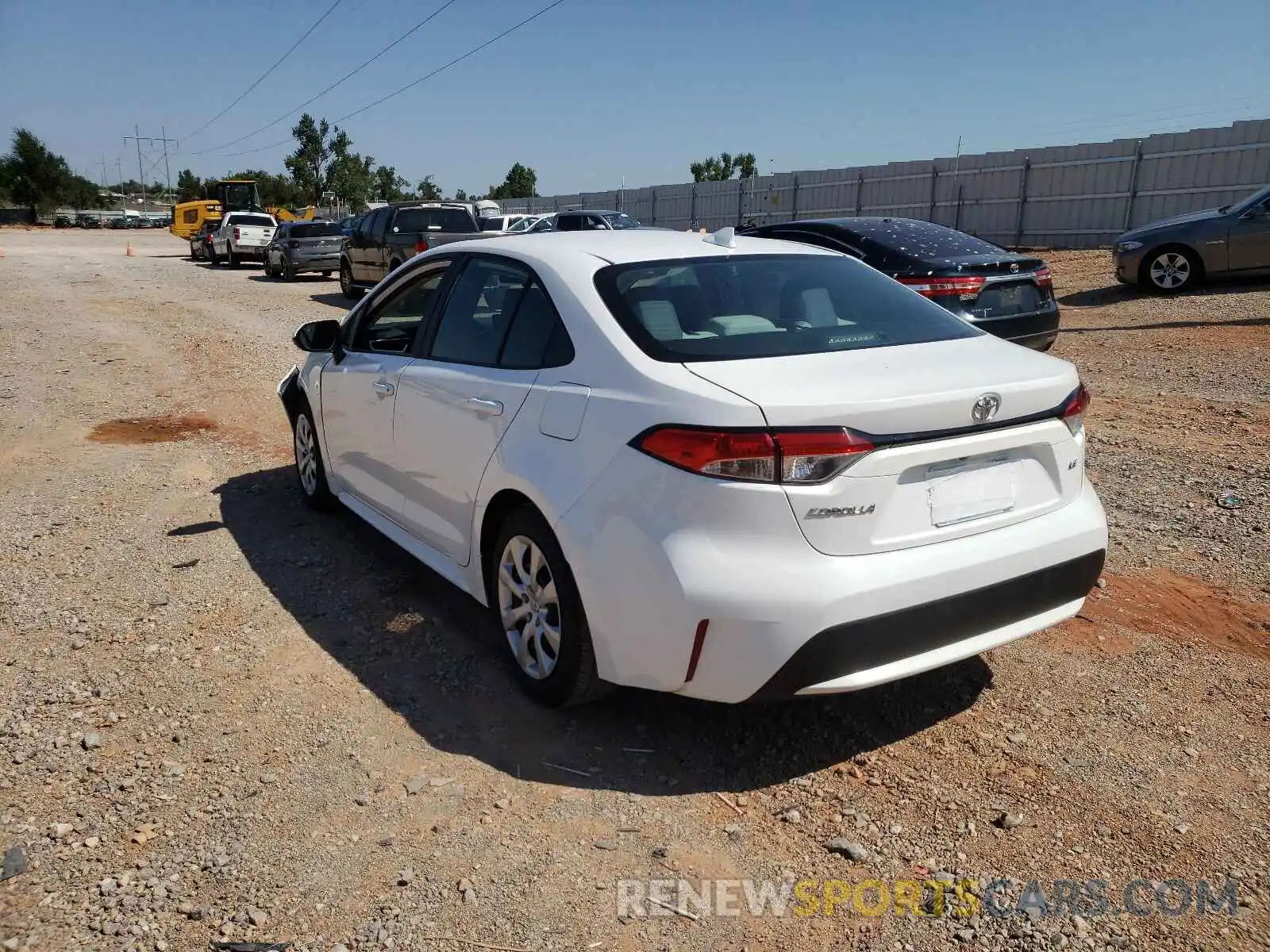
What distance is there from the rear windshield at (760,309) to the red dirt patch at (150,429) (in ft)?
19.3

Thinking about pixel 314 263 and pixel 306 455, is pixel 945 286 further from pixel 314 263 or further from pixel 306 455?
pixel 314 263

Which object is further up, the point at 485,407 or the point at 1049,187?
the point at 1049,187

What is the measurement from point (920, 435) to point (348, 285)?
1845cm

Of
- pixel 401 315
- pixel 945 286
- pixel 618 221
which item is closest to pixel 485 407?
pixel 401 315

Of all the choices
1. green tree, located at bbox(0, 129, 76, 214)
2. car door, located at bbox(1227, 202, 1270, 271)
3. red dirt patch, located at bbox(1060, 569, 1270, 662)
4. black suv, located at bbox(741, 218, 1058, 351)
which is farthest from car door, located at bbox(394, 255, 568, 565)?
green tree, located at bbox(0, 129, 76, 214)

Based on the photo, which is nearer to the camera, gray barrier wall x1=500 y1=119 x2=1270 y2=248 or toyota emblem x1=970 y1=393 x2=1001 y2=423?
toyota emblem x1=970 y1=393 x2=1001 y2=423

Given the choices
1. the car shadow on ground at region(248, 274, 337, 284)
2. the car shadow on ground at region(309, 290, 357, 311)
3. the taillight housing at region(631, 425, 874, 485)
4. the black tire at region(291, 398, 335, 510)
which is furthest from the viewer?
the car shadow on ground at region(248, 274, 337, 284)

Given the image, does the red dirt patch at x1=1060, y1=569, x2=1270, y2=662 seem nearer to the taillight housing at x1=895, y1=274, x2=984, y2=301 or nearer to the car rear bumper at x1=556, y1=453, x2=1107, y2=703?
the car rear bumper at x1=556, y1=453, x2=1107, y2=703

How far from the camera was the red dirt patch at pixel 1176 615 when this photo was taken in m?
4.15

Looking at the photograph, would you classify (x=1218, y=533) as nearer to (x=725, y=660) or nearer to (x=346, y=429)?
(x=725, y=660)

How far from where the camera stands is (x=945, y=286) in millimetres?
8367

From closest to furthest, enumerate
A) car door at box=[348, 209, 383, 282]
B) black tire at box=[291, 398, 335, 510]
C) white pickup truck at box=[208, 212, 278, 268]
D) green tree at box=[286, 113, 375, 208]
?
black tire at box=[291, 398, 335, 510], car door at box=[348, 209, 383, 282], white pickup truck at box=[208, 212, 278, 268], green tree at box=[286, 113, 375, 208]

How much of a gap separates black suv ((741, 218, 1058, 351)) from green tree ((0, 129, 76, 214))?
329 ft

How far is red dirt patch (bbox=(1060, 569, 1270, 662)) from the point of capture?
13.6ft
